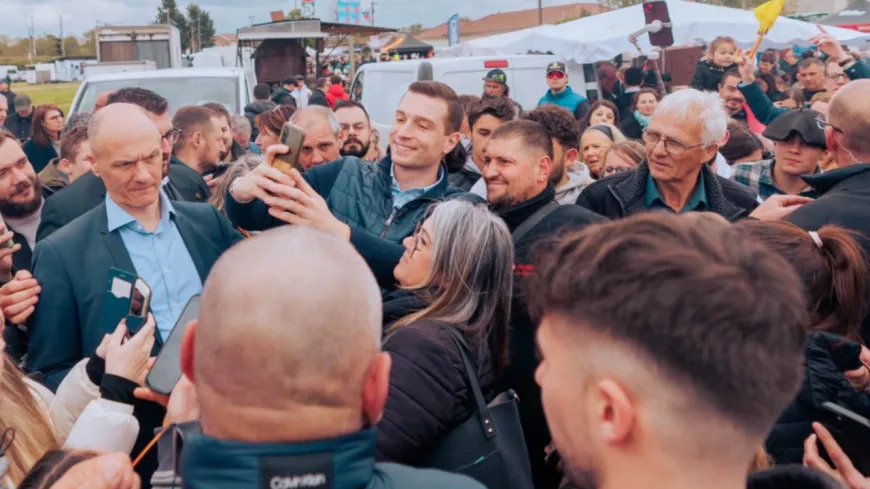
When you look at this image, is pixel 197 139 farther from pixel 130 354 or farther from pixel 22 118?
pixel 22 118

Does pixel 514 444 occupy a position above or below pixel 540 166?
below

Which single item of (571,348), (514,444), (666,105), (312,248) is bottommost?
(514,444)

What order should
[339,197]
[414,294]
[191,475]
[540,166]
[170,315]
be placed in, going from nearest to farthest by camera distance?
1. [191,475]
2. [414,294]
3. [170,315]
4. [339,197]
5. [540,166]

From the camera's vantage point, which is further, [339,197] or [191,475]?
[339,197]

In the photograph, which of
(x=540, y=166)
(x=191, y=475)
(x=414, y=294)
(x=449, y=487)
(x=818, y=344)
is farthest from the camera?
(x=540, y=166)

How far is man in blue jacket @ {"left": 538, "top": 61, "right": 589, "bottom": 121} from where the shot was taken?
951 cm

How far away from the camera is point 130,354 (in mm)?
2398

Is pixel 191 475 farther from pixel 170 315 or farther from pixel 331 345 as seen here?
pixel 170 315

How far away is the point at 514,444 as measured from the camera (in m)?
2.43

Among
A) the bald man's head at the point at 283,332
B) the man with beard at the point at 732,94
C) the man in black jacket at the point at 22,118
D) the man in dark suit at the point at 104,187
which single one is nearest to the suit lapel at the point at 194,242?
the man in dark suit at the point at 104,187

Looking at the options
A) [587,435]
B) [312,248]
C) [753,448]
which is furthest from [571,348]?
[312,248]

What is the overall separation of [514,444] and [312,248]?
132cm

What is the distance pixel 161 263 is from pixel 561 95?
23.6ft

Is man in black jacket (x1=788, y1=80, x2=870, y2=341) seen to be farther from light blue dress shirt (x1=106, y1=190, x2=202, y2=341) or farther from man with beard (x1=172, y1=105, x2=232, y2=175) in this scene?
man with beard (x1=172, y1=105, x2=232, y2=175)
